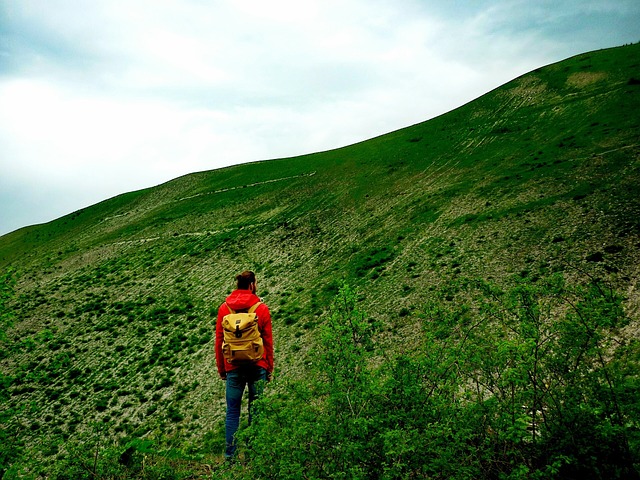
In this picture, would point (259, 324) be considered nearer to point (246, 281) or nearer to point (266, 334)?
point (266, 334)

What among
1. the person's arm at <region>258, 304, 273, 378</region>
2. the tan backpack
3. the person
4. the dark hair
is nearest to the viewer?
the tan backpack

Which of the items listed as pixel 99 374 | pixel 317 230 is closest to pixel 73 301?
pixel 99 374

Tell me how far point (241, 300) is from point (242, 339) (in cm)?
71

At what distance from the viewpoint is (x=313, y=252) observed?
25.6 m

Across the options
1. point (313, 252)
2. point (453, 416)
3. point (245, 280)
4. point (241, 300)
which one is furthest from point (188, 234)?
point (453, 416)

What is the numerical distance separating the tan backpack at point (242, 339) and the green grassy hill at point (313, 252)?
11.2 feet

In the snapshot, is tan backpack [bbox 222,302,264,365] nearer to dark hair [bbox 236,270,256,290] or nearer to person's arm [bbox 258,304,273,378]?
person's arm [bbox 258,304,273,378]

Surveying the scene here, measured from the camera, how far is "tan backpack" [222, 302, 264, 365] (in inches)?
261

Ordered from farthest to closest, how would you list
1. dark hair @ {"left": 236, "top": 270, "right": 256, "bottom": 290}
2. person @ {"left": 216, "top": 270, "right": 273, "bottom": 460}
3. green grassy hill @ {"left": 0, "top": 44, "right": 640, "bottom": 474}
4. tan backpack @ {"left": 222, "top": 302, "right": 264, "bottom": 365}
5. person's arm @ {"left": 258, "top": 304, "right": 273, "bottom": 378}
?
green grassy hill @ {"left": 0, "top": 44, "right": 640, "bottom": 474} < dark hair @ {"left": 236, "top": 270, "right": 256, "bottom": 290} < person's arm @ {"left": 258, "top": 304, "right": 273, "bottom": 378} < person @ {"left": 216, "top": 270, "right": 273, "bottom": 460} < tan backpack @ {"left": 222, "top": 302, "right": 264, "bottom": 365}

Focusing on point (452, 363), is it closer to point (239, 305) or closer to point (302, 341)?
point (239, 305)

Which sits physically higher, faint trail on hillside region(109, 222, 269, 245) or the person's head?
faint trail on hillside region(109, 222, 269, 245)

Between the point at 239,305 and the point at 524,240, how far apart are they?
51.9 ft

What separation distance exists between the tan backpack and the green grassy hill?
A: 3400mm

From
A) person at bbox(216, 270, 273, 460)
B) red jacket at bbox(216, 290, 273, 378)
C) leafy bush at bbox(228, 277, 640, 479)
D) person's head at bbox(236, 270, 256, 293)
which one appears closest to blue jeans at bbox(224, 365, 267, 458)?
person at bbox(216, 270, 273, 460)
